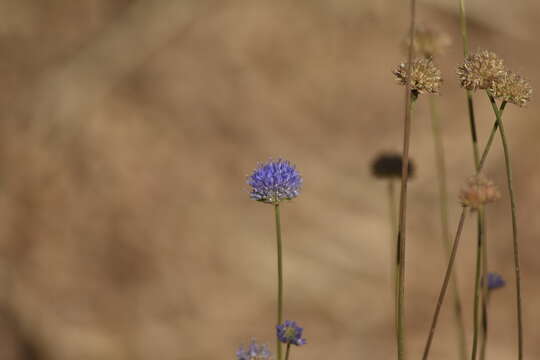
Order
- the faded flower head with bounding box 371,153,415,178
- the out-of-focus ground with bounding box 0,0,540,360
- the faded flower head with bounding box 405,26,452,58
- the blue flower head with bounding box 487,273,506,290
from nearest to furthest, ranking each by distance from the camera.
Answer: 1. the blue flower head with bounding box 487,273,506,290
2. the faded flower head with bounding box 405,26,452,58
3. the faded flower head with bounding box 371,153,415,178
4. the out-of-focus ground with bounding box 0,0,540,360

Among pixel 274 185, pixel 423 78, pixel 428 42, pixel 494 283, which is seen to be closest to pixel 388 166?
pixel 428 42

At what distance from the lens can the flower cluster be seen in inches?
43.0

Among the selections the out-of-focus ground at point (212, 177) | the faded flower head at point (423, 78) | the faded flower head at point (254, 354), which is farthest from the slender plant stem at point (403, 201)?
the out-of-focus ground at point (212, 177)

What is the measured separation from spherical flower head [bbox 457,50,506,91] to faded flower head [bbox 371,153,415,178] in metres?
0.74

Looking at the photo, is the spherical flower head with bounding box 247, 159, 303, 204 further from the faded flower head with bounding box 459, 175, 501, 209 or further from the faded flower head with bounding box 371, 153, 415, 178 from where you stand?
the faded flower head with bounding box 371, 153, 415, 178

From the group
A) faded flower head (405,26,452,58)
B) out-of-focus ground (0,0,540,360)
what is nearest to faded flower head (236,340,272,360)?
faded flower head (405,26,452,58)

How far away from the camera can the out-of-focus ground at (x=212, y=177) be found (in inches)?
83.8

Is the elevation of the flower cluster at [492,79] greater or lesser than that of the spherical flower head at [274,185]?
greater

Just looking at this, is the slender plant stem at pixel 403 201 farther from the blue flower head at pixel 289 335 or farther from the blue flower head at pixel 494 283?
the blue flower head at pixel 494 283

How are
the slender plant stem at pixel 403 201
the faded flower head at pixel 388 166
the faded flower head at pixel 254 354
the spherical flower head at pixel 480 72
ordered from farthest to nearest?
the faded flower head at pixel 388 166 < the faded flower head at pixel 254 354 < the spherical flower head at pixel 480 72 < the slender plant stem at pixel 403 201

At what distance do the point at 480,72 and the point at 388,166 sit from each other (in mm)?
819

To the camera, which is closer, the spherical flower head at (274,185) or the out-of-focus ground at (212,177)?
the spherical flower head at (274,185)

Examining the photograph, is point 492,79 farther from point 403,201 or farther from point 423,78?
point 403,201

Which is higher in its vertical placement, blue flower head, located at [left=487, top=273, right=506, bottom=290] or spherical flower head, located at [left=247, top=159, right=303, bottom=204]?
spherical flower head, located at [left=247, top=159, right=303, bottom=204]
